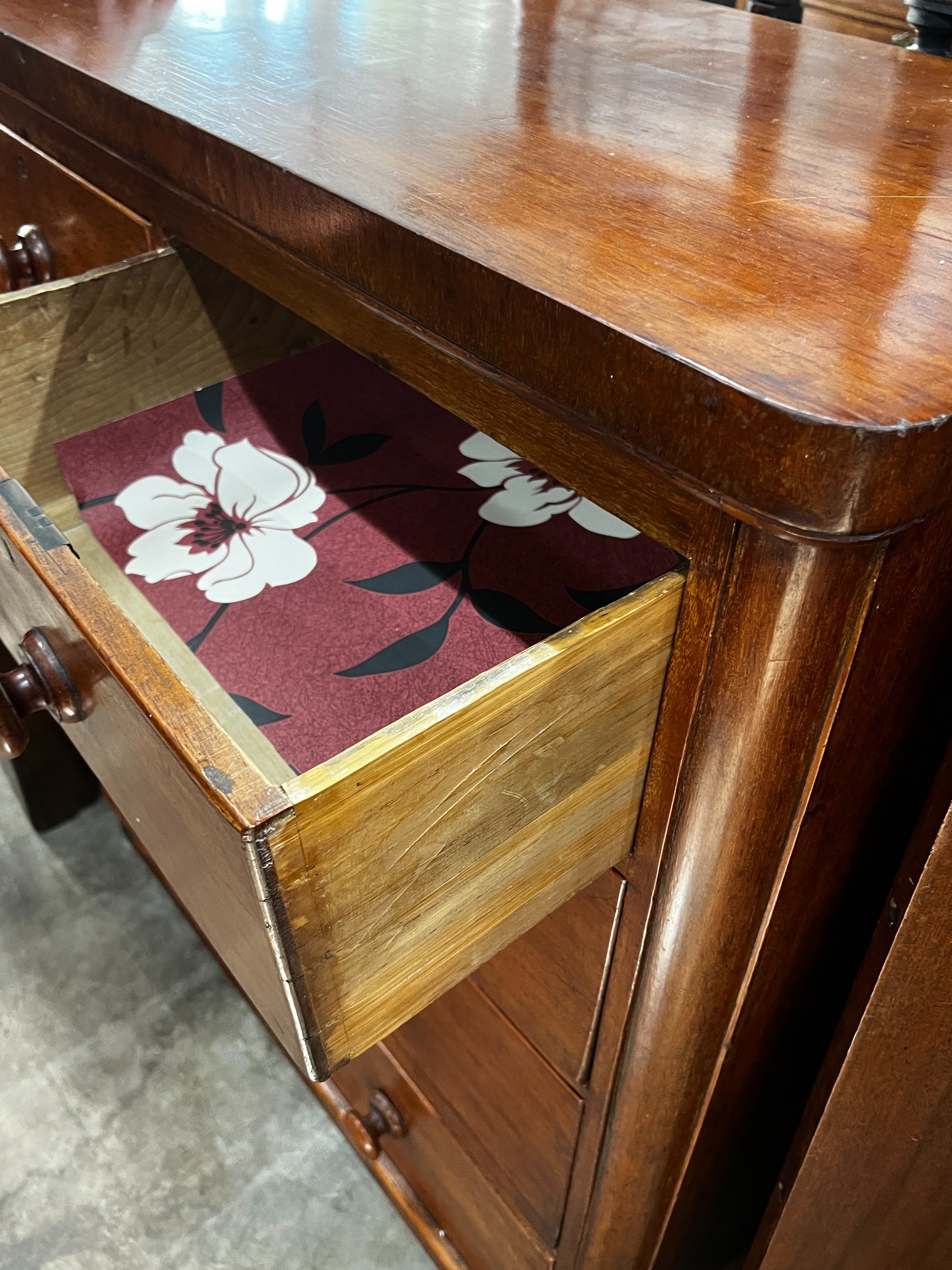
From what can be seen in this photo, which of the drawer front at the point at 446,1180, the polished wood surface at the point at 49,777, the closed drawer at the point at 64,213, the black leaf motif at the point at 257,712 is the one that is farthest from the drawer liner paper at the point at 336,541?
the polished wood surface at the point at 49,777

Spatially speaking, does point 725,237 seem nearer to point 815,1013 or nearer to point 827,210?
point 827,210

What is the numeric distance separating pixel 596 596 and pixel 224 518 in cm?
24

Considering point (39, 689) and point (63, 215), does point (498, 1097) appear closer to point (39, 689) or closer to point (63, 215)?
point (39, 689)

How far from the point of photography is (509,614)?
498mm

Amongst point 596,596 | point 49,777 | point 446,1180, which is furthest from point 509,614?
point 49,777

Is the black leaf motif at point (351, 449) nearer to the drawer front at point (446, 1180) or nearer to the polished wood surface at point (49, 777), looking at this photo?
the drawer front at point (446, 1180)

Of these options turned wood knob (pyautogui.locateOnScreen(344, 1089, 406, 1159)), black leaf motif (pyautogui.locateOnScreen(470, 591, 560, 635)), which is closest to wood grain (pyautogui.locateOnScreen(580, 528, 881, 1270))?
black leaf motif (pyautogui.locateOnScreen(470, 591, 560, 635))

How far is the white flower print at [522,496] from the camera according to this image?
0.55 meters

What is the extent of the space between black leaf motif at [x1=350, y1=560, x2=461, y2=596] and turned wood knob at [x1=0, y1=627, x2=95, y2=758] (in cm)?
16

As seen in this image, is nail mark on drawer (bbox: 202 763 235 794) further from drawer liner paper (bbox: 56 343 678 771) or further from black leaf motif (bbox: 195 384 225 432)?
black leaf motif (bbox: 195 384 225 432)

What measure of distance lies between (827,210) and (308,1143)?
903 millimetres

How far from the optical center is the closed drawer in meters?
0.59

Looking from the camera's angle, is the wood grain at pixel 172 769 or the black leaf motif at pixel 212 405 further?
the black leaf motif at pixel 212 405

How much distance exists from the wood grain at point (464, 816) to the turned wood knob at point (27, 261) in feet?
1.80
